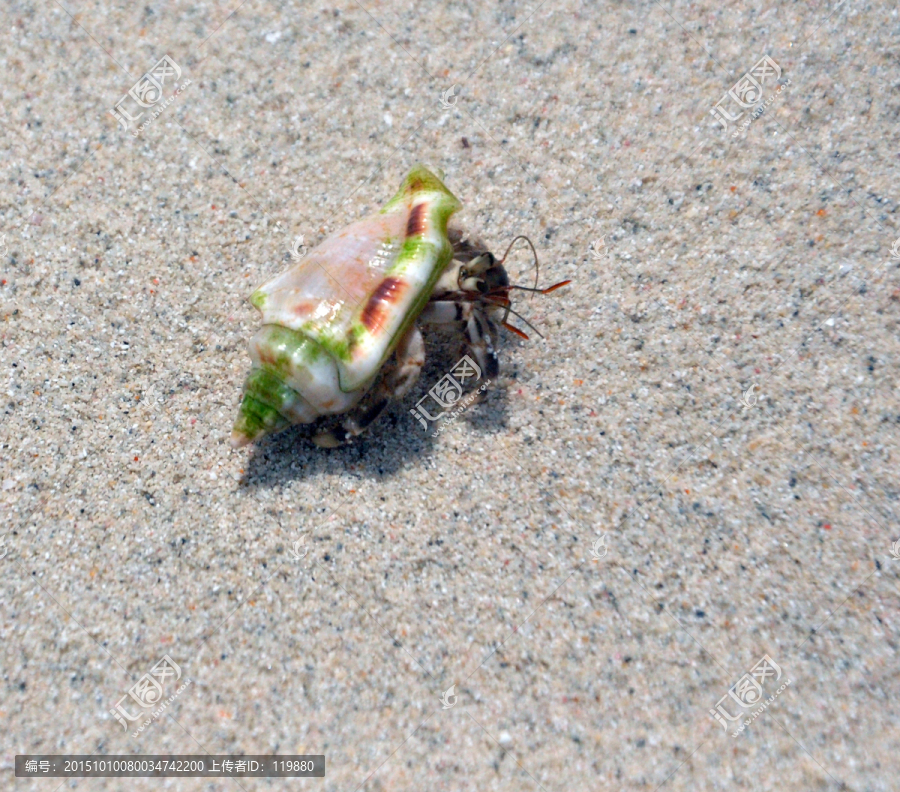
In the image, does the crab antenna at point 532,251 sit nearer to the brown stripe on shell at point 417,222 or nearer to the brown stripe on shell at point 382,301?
the brown stripe on shell at point 417,222

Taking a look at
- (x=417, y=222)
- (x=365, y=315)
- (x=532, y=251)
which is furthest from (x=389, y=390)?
(x=532, y=251)

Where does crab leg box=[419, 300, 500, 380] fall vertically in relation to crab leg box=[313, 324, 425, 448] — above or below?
above

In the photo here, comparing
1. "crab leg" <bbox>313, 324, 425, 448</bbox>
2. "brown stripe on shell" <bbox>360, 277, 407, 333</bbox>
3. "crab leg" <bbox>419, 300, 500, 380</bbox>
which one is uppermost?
"brown stripe on shell" <bbox>360, 277, 407, 333</bbox>

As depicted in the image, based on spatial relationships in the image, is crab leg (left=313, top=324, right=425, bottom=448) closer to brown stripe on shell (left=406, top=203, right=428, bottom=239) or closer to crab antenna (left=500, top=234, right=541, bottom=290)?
brown stripe on shell (left=406, top=203, right=428, bottom=239)

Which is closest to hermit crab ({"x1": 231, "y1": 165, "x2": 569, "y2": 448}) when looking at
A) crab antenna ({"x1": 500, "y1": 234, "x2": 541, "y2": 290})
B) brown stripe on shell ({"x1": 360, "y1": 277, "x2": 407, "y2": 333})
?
brown stripe on shell ({"x1": 360, "y1": 277, "x2": 407, "y2": 333})

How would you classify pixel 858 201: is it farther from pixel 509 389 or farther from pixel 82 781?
pixel 82 781

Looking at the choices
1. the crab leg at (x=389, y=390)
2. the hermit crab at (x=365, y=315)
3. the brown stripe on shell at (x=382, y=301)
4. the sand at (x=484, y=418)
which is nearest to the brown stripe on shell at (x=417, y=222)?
the hermit crab at (x=365, y=315)

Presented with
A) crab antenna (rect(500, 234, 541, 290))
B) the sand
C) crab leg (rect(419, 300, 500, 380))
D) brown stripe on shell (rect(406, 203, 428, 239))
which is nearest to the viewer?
the sand

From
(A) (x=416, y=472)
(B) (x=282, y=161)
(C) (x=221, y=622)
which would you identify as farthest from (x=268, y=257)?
(C) (x=221, y=622)
